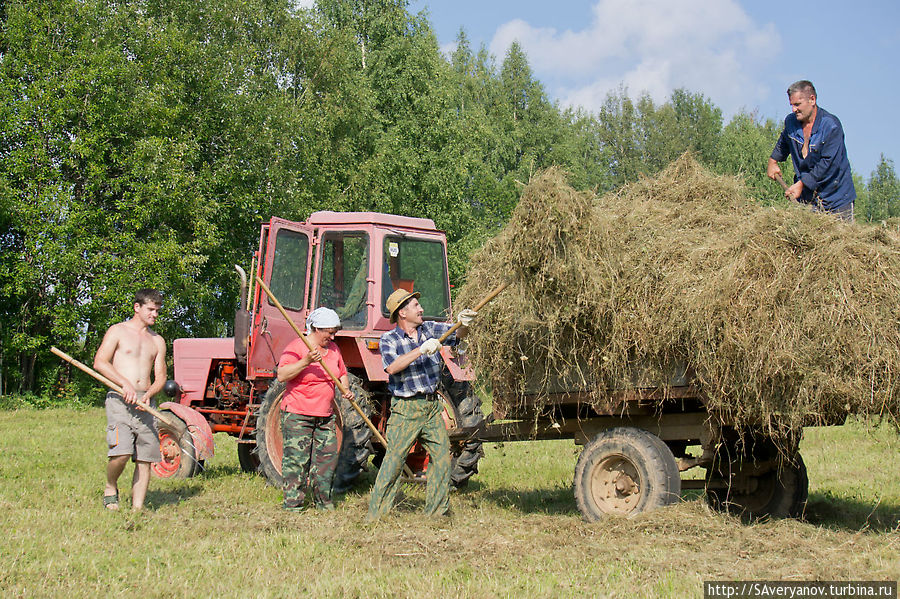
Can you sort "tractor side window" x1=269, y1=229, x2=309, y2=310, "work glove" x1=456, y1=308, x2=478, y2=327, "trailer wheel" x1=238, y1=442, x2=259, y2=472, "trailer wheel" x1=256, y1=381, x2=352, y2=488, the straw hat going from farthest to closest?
"trailer wheel" x1=238, y1=442, x2=259, y2=472 < "tractor side window" x1=269, y1=229, x2=309, y2=310 < "trailer wheel" x1=256, y1=381, x2=352, y2=488 < the straw hat < "work glove" x1=456, y1=308, x2=478, y2=327

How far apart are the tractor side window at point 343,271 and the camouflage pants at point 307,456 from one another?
1.40 m

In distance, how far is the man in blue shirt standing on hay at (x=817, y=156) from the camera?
6.30 metres

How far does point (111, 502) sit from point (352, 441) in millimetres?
2048

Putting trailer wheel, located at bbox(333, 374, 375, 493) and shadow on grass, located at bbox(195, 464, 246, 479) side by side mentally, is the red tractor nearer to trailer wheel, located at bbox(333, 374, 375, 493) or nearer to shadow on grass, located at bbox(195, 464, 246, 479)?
trailer wheel, located at bbox(333, 374, 375, 493)

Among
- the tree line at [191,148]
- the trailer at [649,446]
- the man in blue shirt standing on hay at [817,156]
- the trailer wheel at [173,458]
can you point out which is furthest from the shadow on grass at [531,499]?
the tree line at [191,148]

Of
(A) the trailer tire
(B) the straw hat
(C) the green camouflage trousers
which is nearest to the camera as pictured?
(C) the green camouflage trousers

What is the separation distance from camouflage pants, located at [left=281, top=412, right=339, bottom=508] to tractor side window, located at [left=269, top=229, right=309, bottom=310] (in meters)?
1.67

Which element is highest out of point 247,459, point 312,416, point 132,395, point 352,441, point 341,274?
point 341,274

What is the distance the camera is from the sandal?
6836mm

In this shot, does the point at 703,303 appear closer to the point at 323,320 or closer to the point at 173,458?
the point at 323,320

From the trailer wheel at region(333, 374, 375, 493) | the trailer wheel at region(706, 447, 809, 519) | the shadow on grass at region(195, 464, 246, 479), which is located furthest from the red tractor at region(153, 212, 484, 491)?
the trailer wheel at region(706, 447, 809, 519)

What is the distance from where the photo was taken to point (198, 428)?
29.3 ft

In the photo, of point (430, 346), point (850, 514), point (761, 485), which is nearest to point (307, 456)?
point (430, 346)

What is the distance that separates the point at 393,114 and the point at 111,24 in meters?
8.70
